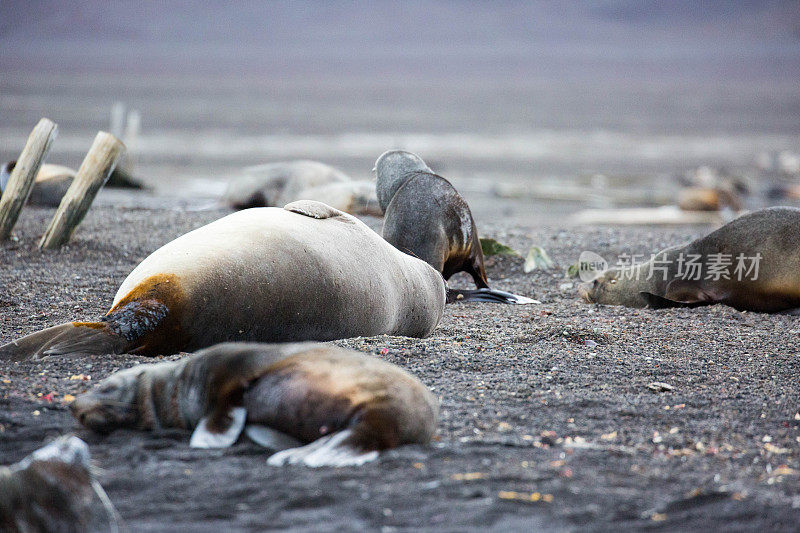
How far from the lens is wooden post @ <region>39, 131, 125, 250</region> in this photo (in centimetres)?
688

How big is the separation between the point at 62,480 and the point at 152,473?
0.41 meters

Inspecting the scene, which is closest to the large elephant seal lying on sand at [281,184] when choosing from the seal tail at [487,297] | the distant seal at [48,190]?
the distant seal at [48,190]

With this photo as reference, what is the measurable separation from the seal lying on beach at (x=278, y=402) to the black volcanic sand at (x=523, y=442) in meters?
0.07

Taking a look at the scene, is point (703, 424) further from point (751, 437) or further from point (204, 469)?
point (204, 469)

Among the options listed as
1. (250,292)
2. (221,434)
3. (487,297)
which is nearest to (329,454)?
(221,434)

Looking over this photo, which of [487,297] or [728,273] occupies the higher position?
[728,273]

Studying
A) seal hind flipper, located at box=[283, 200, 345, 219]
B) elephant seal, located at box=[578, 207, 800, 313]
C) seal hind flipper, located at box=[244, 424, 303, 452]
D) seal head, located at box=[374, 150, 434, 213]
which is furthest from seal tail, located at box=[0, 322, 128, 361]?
elephant seal, located at box=[578, 207, 800, 313]

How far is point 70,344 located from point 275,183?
7.78 meters

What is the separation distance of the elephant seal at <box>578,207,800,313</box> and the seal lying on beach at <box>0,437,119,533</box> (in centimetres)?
482

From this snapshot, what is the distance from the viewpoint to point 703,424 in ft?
10.9

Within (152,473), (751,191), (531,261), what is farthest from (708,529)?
(751,191)

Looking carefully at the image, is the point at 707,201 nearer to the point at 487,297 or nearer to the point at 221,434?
the point at 487,297

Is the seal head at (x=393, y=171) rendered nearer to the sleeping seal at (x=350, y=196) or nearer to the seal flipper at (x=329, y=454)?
the sleeping seal at (x=350, y=196)

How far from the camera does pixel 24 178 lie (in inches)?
275
